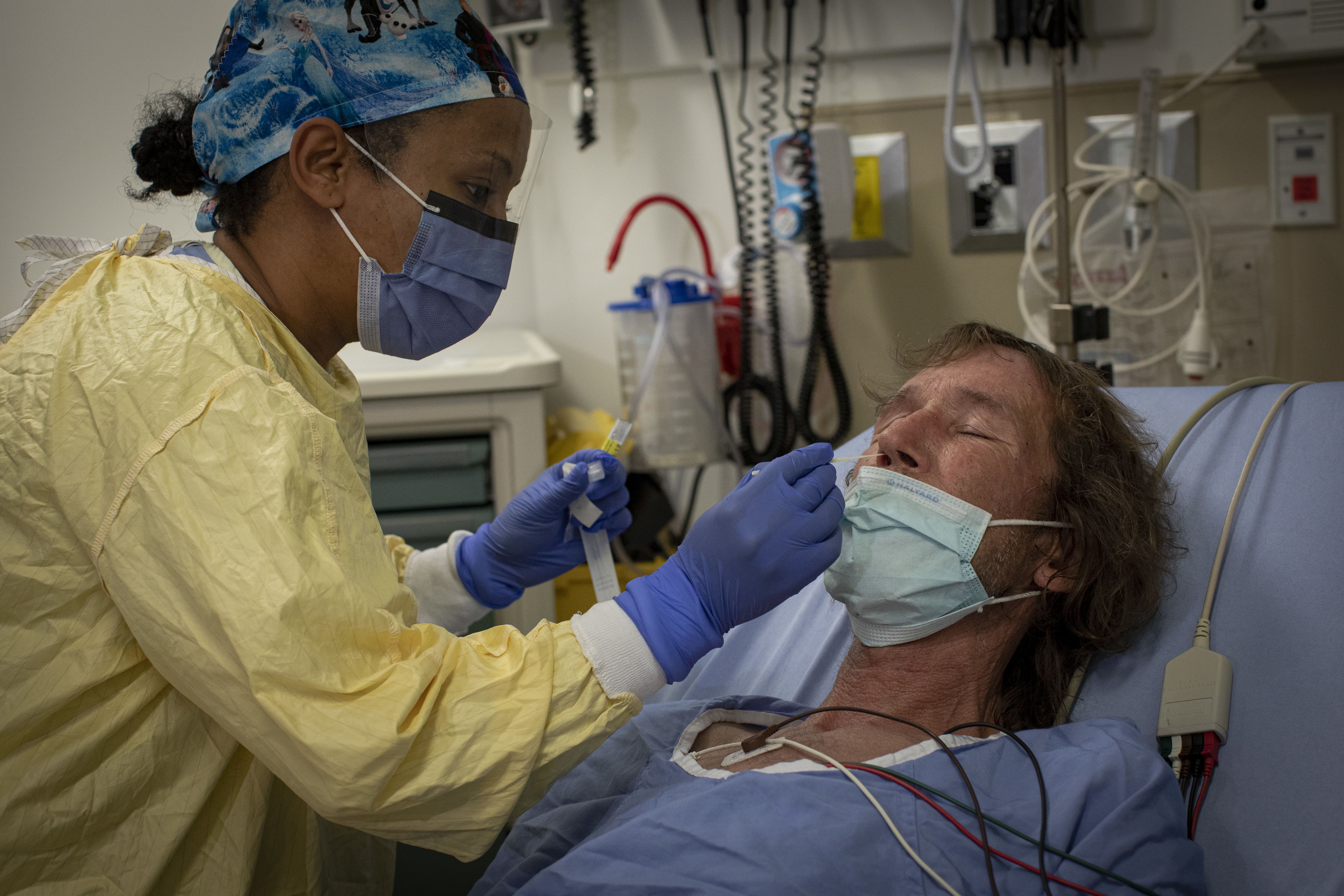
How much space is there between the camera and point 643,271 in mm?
2406

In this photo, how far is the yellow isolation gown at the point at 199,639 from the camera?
76 cm

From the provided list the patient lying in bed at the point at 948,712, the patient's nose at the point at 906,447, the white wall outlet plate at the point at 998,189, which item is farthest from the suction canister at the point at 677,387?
the patient's nose at the point at 906,447

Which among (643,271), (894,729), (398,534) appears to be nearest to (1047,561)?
(894,729)

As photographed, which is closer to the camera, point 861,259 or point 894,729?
point 894,729

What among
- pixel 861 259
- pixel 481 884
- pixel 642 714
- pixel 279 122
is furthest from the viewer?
pixel 861 259

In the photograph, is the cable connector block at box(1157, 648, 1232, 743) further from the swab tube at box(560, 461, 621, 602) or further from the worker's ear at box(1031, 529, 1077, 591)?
the swab tube at box(560, 461, 621, 602)

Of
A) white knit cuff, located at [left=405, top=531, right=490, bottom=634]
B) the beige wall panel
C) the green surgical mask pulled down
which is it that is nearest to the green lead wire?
the green surgical mask pulled down

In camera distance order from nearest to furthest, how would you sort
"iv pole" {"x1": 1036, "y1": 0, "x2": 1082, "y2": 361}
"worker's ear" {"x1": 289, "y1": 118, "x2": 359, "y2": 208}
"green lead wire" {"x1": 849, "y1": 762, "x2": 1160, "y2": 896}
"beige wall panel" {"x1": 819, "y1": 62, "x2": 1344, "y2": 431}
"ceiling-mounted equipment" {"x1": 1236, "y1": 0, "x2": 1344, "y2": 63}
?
"green lead wire" {"x1": 849, "y1": 762, "x2": 1160, "y2": 896} < "worker's ear" {"x1": 289, "y1": 118, "x2": 359, "y2": 208} < "iv pole" {"x1": 1036, "y1": 0, "x2": 1082, "y2": 361} < "ceiling-mounted equipment" {"x1": 1236, "y1": 0, "x2": 1344, "y2": 63} < "beige wall panel" {"x1": 819, "y1": 62, "x2": 1344, "y2": 431}

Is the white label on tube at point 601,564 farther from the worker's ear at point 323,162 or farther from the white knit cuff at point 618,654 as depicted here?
the worker's ear at point 323,162

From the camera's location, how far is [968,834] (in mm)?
914

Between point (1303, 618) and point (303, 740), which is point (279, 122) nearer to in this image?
point (303, 740)

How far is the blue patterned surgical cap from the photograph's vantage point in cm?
98

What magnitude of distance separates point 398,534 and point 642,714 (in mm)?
754

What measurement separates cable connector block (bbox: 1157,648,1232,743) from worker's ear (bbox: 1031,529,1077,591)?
0.15 metres
